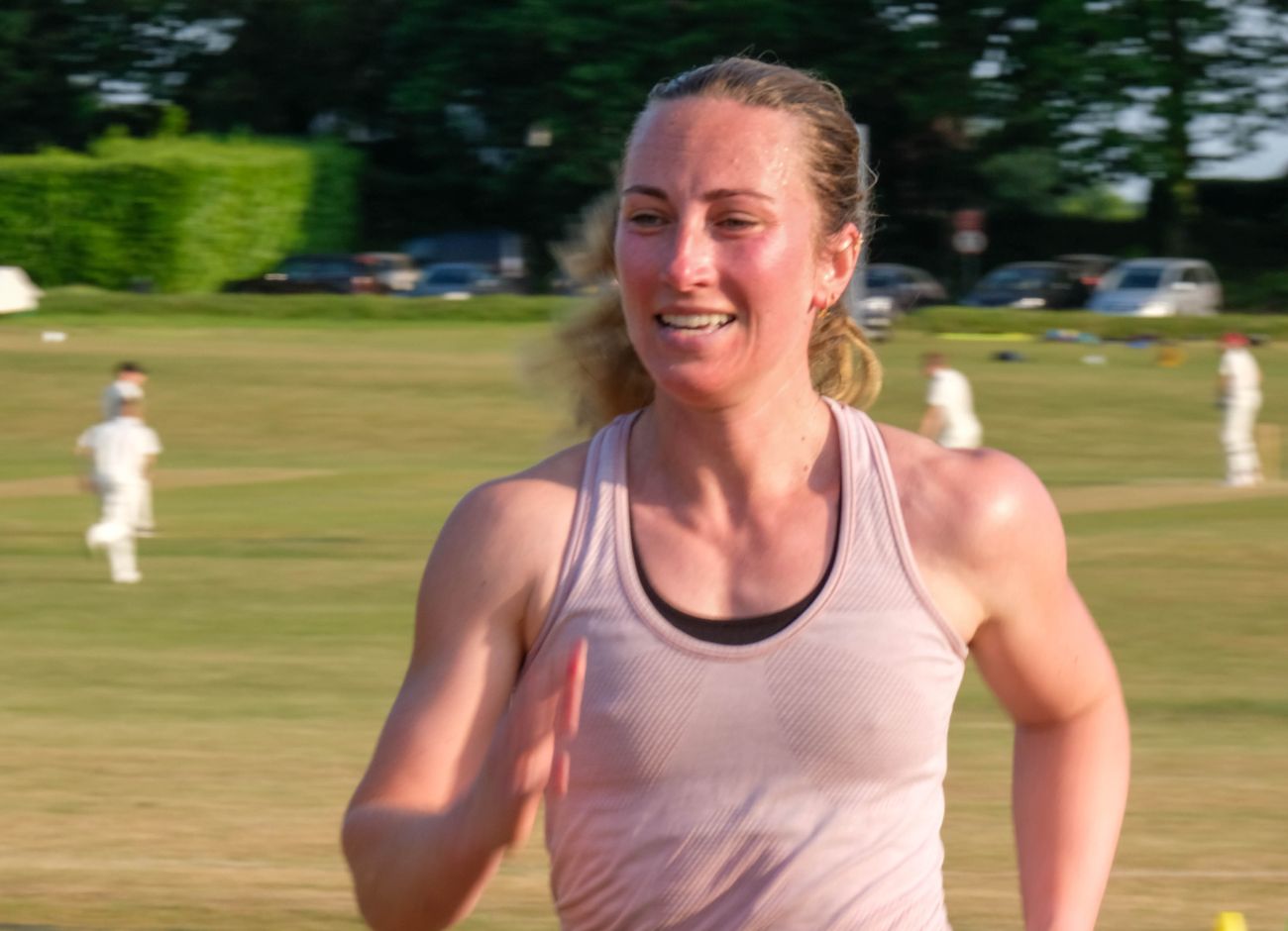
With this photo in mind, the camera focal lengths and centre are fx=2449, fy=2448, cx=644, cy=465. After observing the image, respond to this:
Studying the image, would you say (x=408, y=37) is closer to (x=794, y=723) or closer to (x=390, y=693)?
(x=390, y=693)

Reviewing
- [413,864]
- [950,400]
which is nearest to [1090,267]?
Result: [950,400]

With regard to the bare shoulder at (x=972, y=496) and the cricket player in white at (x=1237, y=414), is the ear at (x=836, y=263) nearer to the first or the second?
the bare shoulder at (x=972, y=496)

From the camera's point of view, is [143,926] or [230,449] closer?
[143,926]

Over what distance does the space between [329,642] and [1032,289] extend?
3788 cm

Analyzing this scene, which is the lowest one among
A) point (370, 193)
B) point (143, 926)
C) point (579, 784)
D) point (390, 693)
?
point (370, 193)

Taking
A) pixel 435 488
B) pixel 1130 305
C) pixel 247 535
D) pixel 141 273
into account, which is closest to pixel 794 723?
pixel 247 535

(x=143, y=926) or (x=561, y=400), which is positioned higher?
(x=561, y=400)

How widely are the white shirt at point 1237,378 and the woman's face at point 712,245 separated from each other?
24982 millimetres

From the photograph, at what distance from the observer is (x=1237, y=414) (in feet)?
88.5

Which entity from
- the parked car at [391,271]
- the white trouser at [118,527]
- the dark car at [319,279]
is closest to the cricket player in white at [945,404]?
the white trouser at [118,527]

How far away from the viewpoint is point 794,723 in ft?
9.00

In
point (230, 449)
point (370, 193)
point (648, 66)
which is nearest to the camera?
point (230, 449)

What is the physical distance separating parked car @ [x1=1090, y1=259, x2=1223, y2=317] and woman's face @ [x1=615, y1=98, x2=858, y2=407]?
47.0 metres

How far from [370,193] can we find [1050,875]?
67.5 metres
